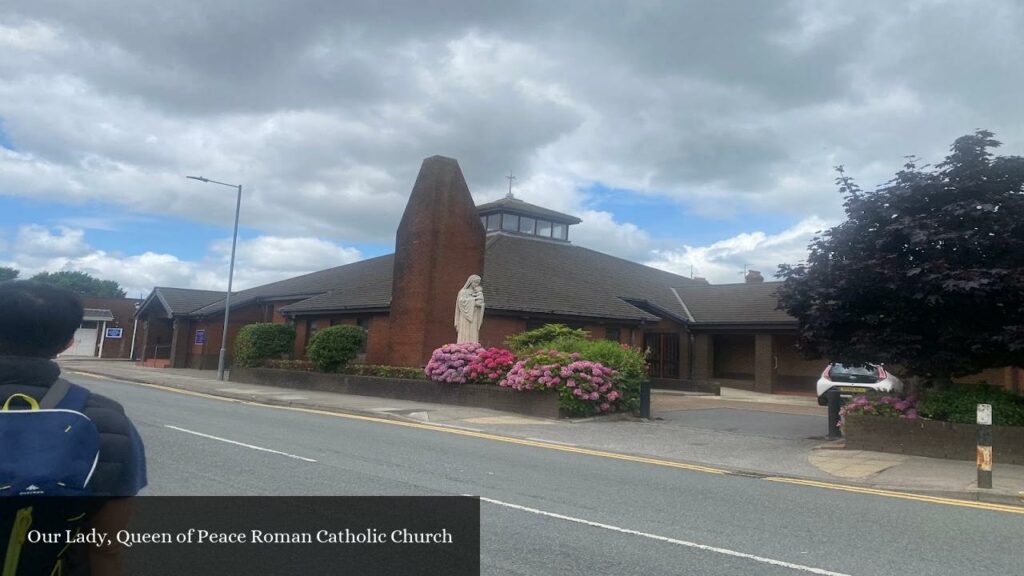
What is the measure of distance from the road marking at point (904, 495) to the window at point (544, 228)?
27.5 metres

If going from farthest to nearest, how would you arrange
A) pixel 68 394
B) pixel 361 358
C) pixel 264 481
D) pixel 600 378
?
pixel 361 358, pixel 600 378, pixel 264 481, pixel 68 394

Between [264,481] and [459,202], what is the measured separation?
57.4ft

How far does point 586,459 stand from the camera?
11.6m

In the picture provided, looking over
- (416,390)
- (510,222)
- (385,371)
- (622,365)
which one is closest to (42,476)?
(622,365)

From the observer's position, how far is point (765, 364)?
29844 mm

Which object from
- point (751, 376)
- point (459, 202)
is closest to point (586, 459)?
point (459, 202)

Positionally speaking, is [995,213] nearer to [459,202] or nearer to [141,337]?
[459,202]

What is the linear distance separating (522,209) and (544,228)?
2124mm

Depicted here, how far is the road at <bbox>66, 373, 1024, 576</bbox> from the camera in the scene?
595 centimetres

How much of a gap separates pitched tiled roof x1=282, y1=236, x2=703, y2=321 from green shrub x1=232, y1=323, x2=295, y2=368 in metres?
2.04

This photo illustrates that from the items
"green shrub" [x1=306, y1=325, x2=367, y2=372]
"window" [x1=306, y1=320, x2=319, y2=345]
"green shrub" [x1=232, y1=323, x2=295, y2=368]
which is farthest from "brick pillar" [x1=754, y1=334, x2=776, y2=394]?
"green shrub" [x1=232, y1=323, x2=295, y2=368]

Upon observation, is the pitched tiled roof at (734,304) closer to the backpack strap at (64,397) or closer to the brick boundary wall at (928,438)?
the brick boundary wall at (928,438)

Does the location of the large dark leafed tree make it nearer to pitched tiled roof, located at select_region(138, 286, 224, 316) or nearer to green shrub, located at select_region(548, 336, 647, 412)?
green shrub, located at select_region(548, 336, 647, 412)

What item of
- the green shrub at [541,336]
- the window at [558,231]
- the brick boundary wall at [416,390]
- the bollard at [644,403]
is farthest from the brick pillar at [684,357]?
the bollard at [644,403]
